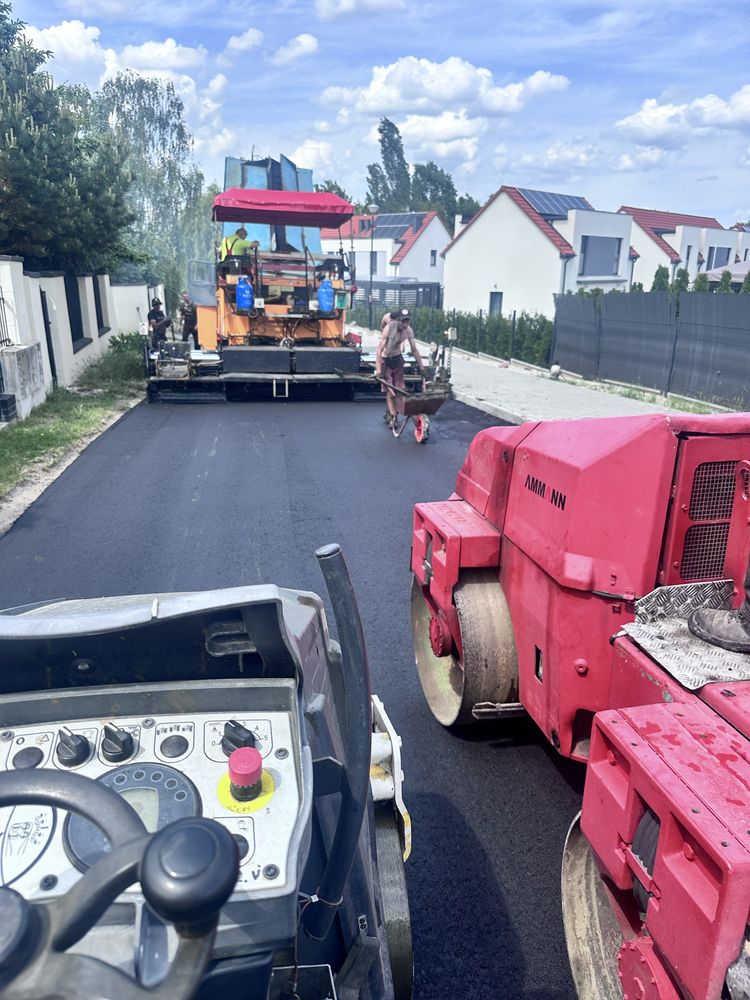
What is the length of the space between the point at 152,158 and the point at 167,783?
5307cm

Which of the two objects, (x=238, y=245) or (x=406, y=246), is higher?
(x=406, y=246)

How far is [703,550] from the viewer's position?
286 centimetres

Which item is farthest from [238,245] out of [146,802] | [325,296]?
[146,802]

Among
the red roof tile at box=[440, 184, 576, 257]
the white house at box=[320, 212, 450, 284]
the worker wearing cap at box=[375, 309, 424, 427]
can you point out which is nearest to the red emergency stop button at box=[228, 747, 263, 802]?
the worker wearing cap at box=[375, 309, 424, 427]

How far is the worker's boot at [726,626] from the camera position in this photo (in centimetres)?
254

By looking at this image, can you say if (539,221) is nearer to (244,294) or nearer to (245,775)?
(244,294)

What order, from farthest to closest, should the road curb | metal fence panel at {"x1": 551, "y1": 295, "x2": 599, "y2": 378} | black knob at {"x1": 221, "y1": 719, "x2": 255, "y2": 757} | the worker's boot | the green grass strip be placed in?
metal fence panel at {"x1": 551, "y1": 295, "x2": 599, "y2": 378}
the road curb
the green grass strip
the worker's boot
black knob at {"x1": 221, "y1": 719, "x2": 255, "y2": 757}

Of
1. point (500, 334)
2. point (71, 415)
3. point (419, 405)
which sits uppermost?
point (500, 334)

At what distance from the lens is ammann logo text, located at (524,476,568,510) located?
3.00 m

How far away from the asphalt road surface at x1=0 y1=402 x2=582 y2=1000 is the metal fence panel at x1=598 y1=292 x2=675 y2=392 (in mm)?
4888

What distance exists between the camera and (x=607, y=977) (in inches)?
94.9

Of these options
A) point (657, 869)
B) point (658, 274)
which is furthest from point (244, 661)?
point (658, 274)

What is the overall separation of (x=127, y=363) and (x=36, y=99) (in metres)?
6.05

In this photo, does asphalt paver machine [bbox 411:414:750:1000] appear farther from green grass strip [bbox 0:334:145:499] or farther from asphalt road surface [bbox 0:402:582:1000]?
green grass strip [bbox 0:334:145:499]
